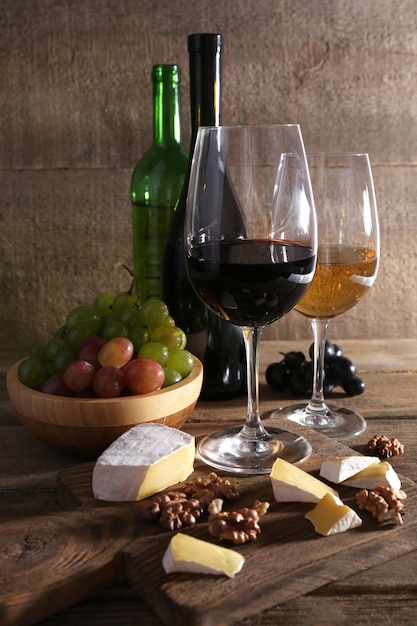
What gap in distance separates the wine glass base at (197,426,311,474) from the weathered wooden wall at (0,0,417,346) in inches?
28.1

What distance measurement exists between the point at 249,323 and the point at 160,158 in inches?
18.9

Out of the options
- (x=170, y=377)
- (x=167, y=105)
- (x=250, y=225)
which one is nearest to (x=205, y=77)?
(x=167, y=105)

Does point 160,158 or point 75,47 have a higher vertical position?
point 75,47

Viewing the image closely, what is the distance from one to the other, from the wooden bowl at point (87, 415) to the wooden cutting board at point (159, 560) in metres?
0.11

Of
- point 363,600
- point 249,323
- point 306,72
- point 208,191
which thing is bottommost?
point 363,600

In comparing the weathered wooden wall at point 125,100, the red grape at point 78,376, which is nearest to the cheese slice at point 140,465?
the red grape at point 78,376

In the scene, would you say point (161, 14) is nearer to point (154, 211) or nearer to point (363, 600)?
point (154, 211)

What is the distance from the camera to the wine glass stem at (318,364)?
3.50 ft

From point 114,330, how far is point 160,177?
0.38 metres

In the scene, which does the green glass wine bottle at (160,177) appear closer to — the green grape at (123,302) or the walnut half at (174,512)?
the green grape at (123,302)

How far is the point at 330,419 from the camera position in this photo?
1.05 metres

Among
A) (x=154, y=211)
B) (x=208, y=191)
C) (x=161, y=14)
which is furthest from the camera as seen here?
Result: (x=161, y=14)

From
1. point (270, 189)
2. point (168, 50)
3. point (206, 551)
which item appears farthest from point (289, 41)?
point (206, 551)

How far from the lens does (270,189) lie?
85 centimetres
